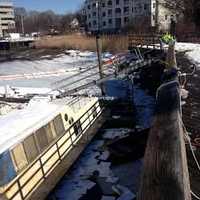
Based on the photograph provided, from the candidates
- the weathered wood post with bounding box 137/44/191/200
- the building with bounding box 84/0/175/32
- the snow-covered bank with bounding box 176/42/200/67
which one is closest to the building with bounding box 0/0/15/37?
the building with bounding box 84/0/175/32

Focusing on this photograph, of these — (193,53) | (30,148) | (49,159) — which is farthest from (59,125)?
(193,53)

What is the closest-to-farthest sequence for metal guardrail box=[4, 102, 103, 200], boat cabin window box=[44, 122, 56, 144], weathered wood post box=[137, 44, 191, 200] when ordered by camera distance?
1. weathered wood post box=[137, 44, 191, 200]
2. metal guardrail box=[4, 102, 103, 200]
3. boat cabin window box=[44, 122, 56, 144]

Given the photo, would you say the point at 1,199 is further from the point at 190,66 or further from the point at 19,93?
the point at 19,93

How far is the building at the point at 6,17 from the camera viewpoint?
14432cm

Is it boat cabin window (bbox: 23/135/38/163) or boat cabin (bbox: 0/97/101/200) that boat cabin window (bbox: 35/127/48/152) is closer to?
boat cabin (bbox: 0/97/101/200)

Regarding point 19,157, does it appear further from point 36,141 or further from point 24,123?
point 24,123

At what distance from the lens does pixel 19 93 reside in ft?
77.5

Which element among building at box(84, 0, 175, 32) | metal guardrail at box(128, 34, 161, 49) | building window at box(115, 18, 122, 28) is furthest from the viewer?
building window at box(115, 18, 122, 28)

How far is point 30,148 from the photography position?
33.9 feet

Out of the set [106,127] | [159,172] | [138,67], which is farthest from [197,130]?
[138,67]

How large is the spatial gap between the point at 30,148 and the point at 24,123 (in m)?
1.60

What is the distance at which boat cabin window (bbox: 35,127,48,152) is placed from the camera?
1090 centimetres

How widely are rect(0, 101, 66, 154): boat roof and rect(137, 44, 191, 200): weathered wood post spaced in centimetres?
576

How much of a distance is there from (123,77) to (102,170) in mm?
14095
